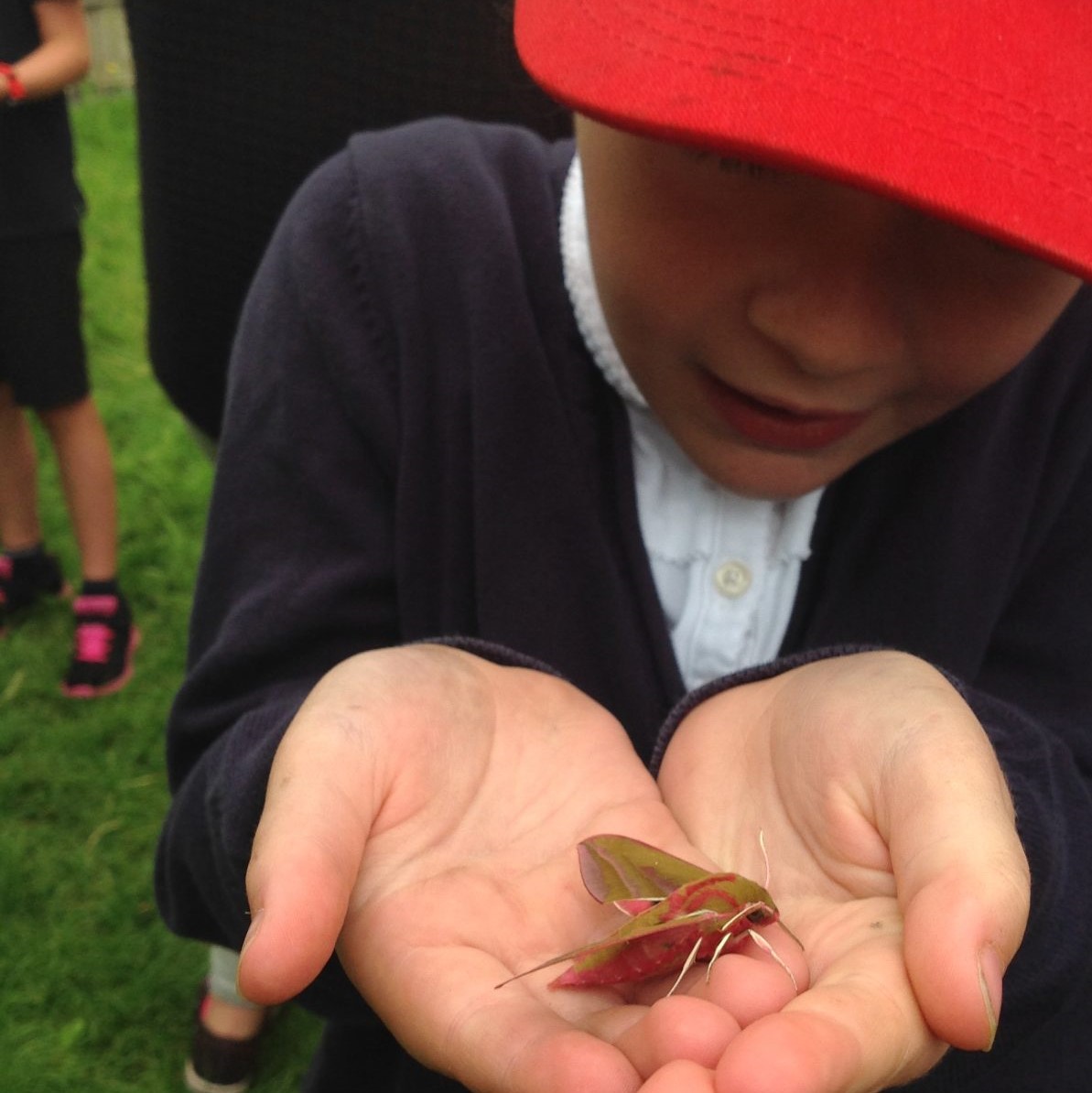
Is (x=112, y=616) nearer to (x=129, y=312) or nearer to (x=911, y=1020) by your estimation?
(x=129, y=312)

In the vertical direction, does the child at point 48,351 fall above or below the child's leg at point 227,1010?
above

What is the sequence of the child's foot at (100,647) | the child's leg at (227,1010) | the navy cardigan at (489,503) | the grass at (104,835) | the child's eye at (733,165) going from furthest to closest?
the child's foot at (100,647), the grass at (104,835), the child's leg at (227,1010), the navy cardigan at (489,503), the child's eye at (733,165)

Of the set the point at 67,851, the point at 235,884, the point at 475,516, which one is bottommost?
the point at 67,851

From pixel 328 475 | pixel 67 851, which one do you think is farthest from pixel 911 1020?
pixel 67 851

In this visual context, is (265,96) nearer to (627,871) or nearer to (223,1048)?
(627,871)

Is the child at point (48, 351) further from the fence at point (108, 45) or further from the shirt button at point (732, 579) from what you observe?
the fence at point (108, 45)

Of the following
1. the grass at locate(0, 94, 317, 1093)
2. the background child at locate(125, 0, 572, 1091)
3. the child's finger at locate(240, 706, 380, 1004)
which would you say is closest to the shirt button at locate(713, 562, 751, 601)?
the child's finger at locate(240, 706, 380, 1004)

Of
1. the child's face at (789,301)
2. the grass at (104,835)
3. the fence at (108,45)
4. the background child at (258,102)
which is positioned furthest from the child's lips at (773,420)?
the fence at (108,45)

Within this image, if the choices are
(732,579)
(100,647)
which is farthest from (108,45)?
(732,579)

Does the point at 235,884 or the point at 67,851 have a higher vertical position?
the point at 235,884
